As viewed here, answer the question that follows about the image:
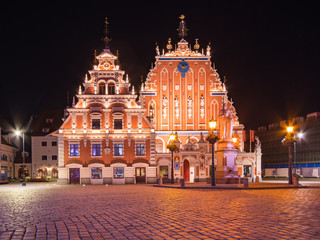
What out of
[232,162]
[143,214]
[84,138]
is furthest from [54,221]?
[84,138]

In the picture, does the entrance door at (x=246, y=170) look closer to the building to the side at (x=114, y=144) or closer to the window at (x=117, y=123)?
the building to the side at (x=114, y=144)

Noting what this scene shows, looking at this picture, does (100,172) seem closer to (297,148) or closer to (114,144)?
(114,144)

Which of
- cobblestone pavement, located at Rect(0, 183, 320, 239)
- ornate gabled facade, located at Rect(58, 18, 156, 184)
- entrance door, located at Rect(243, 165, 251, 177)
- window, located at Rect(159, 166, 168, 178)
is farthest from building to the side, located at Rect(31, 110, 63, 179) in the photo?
cobblestone pavement, located at Rect(0, 183, 320, 239)

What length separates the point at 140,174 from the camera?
49406mm

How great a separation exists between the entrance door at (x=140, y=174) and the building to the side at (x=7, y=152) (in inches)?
1130

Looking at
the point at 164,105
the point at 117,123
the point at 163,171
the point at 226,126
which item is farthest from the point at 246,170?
the point at 226,126

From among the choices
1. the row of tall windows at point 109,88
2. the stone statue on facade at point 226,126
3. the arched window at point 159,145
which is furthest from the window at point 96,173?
the stone statue on facade at point 226,126

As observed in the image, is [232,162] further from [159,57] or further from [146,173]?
[159,57]

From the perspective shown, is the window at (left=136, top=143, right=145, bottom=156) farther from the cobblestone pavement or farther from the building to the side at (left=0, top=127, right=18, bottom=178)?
the cobblestone pavement

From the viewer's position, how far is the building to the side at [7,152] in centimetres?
6900

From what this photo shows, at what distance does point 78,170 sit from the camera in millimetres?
48562

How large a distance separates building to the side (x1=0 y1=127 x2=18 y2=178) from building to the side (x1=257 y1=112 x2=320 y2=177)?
51.0 metres

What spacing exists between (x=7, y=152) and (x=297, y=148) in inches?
2386

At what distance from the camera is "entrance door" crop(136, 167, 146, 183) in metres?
49.2
